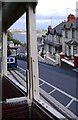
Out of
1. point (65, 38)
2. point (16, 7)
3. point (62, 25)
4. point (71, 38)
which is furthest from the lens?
point (62, 25)

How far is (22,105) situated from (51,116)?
0.36m

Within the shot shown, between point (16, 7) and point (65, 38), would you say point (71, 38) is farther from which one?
point (16, 7)

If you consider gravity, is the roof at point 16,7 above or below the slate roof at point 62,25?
below

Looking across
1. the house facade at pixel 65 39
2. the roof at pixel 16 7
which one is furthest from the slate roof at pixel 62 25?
the roof at pixel 16 7

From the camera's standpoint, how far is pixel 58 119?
947 mm

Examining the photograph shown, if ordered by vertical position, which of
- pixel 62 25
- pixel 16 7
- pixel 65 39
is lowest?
pixel 16 7

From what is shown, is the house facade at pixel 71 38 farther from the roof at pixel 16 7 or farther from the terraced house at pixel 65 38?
the roof at pixel 16 7

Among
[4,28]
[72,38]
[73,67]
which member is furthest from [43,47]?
[4,28]

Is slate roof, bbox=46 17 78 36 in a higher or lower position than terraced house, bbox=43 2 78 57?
higher

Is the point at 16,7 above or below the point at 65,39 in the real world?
below

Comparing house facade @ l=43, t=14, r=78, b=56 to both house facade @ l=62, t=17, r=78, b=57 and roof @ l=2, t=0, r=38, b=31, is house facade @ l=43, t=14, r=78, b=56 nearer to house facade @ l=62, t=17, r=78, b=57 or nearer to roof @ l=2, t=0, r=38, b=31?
house facade @ l=62, t=17, r=78, b=57

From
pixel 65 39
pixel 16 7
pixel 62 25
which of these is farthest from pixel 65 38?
pixel 16 7

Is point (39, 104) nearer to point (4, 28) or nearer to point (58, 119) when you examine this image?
point (58, 119)

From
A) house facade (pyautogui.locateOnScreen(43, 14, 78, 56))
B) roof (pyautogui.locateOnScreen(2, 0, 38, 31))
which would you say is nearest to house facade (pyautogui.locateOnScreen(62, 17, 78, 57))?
house facade (pyautogui.locateOnScreen(43, 14, 78, 56))
